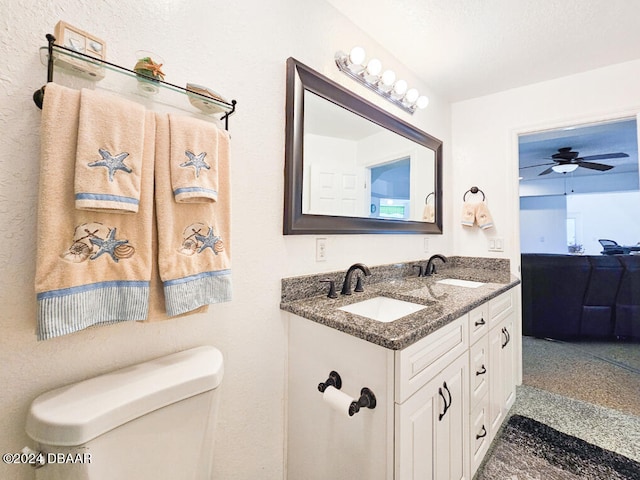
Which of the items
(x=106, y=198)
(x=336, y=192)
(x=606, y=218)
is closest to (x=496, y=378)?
(x=336, y=192)

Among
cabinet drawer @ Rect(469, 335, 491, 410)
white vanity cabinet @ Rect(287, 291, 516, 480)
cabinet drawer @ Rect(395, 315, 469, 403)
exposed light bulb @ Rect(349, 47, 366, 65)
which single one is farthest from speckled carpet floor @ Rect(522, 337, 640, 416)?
exposed light bulb @ Rect(349, 47, 366, 65)

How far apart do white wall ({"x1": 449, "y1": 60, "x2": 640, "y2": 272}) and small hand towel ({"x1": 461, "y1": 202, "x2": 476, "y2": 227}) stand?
130 mm

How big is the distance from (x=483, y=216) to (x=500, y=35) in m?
1.24

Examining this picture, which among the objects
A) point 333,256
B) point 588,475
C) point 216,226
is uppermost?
point 216,226

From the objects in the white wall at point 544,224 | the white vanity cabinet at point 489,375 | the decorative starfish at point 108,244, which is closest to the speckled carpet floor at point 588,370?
the white vanity cabinet at point 489,375

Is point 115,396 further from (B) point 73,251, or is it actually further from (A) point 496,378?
(A) point 496,378

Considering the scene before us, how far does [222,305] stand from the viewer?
100 cm

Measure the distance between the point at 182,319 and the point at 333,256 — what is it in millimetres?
751

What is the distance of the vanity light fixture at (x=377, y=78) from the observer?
1.45 m

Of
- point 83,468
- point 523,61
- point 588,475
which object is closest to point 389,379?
point 83,468

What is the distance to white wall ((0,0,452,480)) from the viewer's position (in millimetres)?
637

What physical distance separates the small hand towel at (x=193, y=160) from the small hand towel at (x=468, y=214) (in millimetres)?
2168

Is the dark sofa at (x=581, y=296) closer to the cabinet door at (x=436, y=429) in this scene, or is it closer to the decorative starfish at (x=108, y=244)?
the cabinet door at (x=436, y=429)

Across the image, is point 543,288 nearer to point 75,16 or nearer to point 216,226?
point 216,226
